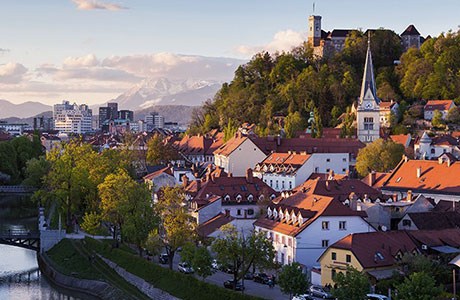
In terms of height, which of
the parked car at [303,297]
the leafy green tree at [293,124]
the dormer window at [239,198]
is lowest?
the parked car at [303,297]

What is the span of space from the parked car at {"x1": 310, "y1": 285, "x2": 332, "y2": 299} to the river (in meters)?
16.5

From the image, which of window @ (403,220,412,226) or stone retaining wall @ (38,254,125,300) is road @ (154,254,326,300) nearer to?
stone retaining wall @ (38,254,125,300)

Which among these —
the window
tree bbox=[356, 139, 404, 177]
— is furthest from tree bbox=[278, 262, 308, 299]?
tree bbox=[356, 139, 404, 177]

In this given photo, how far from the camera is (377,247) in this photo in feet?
136

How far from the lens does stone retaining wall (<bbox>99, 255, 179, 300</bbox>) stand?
43.5 m

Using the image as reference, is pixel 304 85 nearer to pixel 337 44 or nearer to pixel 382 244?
pixel 337 44

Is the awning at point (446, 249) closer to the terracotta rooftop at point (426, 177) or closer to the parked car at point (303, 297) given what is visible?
the parked car at point (303, 297)

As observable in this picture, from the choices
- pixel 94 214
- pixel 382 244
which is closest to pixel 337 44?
pixel 94 214

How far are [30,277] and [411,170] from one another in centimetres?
3204

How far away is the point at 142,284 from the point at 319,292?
12250 mm

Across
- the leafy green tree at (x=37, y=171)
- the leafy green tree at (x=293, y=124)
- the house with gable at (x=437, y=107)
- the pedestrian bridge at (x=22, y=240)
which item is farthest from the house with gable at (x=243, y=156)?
the house with gable at (x=437, y=107)

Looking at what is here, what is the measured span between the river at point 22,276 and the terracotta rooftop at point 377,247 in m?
18.2

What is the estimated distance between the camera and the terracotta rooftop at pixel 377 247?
4046 centimetres

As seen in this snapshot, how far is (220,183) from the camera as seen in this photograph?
197ft
